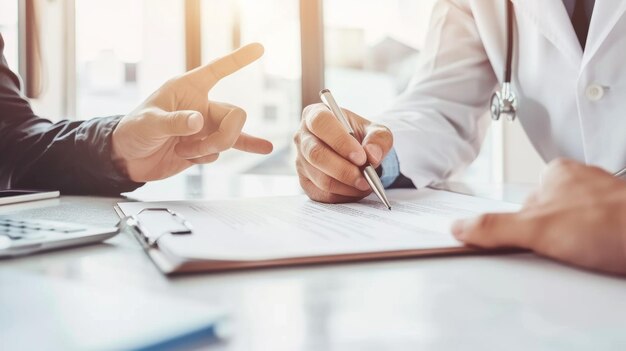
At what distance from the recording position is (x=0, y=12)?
102 inches

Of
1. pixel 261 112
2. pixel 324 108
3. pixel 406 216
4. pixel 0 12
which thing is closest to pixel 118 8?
pixel 0 12

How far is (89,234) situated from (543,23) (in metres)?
0.67

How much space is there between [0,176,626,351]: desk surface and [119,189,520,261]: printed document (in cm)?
2

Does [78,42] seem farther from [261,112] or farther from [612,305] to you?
[612,305]

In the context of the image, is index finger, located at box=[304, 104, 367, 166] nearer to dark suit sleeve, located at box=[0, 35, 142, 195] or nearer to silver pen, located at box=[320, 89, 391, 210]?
silver pen, located at box=[320, 89, 391, 210]

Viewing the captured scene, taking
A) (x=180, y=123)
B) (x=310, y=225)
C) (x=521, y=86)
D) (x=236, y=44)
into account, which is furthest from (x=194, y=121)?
(x=236, y=44)

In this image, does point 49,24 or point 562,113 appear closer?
point 562,113

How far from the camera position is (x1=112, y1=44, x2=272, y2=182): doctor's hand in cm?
77

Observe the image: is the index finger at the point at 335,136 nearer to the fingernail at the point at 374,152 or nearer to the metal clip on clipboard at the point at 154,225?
the fingernail at the point at 374,152

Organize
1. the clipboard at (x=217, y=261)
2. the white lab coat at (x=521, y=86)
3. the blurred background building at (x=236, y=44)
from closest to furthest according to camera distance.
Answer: the clipboard at (x=217, y=261), the white lab coat at (x=521, y=86), the blurred background building at (x=236, y=44)

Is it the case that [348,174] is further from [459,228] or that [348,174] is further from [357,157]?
[459,228]

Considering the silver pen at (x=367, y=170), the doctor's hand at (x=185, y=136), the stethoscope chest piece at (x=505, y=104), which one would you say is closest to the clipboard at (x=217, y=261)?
the silver pen at (x=367, y=170)

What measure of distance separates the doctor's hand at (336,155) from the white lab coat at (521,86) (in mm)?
172

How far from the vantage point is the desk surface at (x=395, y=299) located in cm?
22
